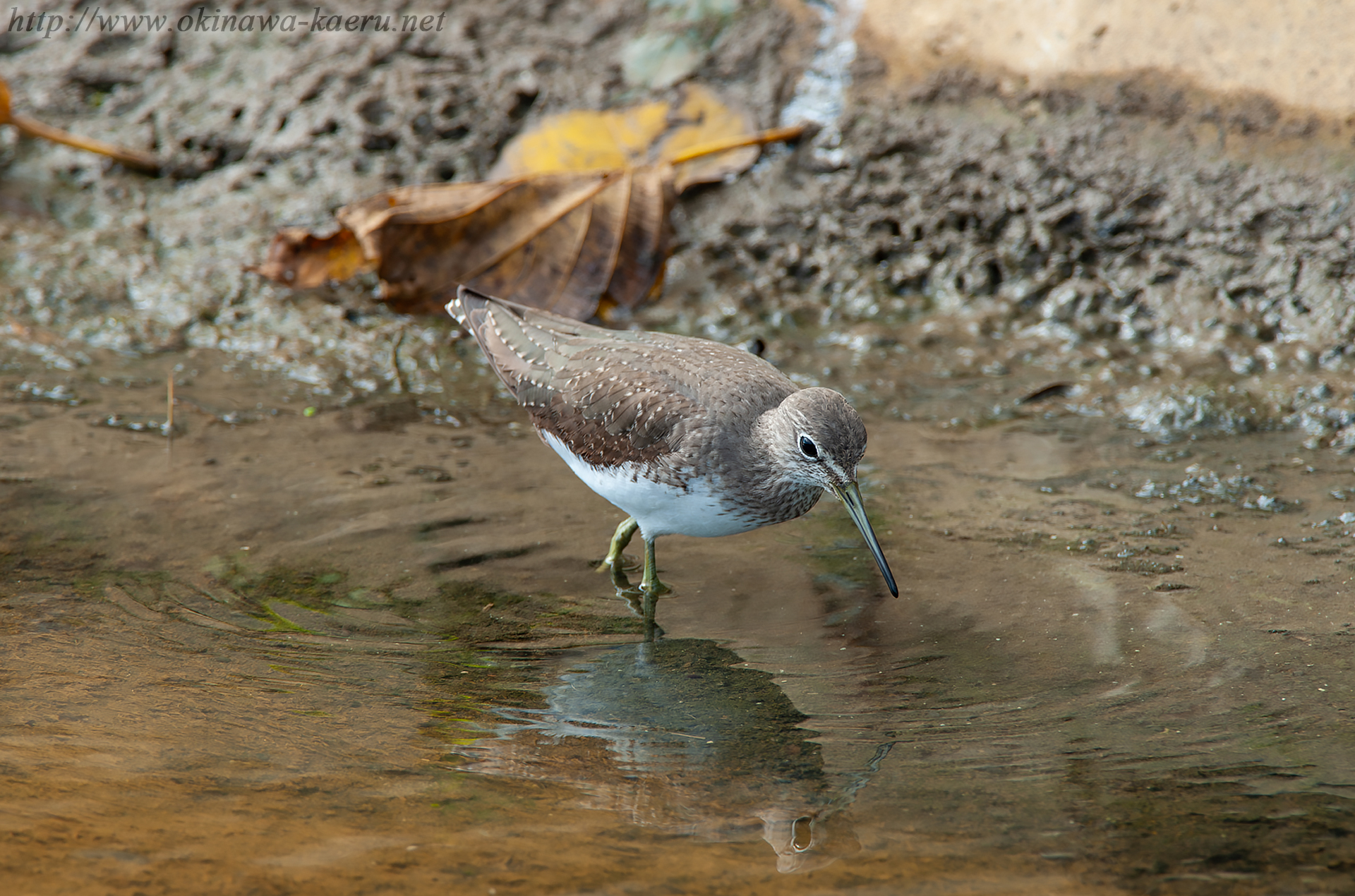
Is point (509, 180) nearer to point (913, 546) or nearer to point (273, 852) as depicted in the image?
point (913, 546)

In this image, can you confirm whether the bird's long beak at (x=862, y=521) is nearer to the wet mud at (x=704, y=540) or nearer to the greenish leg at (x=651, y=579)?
the wet mud at (x=704, y=540)

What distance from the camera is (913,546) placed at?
A: 13.7 feet

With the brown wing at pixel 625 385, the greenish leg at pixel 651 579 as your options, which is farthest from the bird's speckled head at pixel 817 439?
the greenish leg at pixel 651 579

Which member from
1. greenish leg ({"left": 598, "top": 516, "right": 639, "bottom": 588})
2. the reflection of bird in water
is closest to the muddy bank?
greenish leg ({"left": 598, "top": 516, "right": 639, "bottom": 588})

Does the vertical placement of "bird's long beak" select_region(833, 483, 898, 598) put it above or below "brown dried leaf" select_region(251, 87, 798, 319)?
below

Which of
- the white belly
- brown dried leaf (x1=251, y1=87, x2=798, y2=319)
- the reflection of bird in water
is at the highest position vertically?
brown dried leaf (x1=251, y1=87, x2=798, y2=319)

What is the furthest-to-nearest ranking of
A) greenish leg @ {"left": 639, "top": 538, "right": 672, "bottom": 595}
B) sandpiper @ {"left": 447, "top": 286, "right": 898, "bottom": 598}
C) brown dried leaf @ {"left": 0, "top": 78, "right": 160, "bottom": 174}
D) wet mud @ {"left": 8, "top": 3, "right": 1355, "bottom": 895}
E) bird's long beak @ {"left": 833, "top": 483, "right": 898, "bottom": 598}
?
brown dried leaf @ {"left": 0, "top": 78, "right": 160, "bottom": 174} < greenish leg @ {"left": 639, "top": 538, "right": 672, "bottom": 595} < sandpiper @ {"left": 447, "top": 286, "right": 898, "bottom": 598} < bird's long beak @ {"left": 833, "top": 483, "right": 898, "bottom": 598} < wet mud @ {"left": 8, "top": 3, "right": 1355, "bottom": 895}

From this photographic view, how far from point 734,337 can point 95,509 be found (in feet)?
9.73

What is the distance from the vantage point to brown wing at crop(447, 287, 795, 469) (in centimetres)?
394

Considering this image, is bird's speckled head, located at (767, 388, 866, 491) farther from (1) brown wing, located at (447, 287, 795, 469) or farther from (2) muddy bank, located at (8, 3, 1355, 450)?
(2) muddy bank, located at (8, 3, 1355, 450)

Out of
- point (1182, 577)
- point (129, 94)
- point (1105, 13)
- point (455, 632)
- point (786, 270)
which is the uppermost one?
point (1105, 13)

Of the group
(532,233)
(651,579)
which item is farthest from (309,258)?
(651,579)

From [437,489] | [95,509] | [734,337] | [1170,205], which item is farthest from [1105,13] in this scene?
[95,509]

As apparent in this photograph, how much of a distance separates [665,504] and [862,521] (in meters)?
0.66
